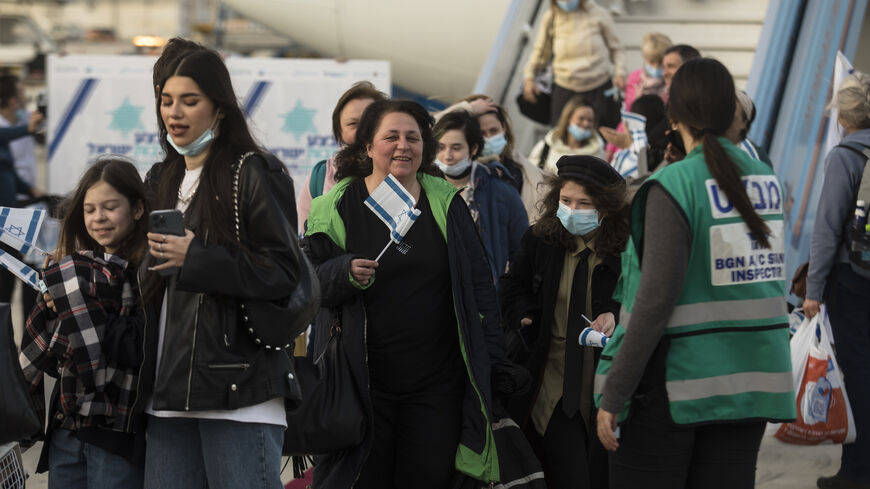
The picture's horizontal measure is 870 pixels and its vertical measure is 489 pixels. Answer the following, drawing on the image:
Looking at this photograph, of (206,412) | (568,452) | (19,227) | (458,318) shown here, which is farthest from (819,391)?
Result: (19,227)

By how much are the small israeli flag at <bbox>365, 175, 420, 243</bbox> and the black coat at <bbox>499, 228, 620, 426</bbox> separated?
682mm

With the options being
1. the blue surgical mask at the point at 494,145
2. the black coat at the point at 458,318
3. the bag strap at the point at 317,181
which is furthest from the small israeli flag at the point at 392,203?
the blue surgical mask at the point at 494,145

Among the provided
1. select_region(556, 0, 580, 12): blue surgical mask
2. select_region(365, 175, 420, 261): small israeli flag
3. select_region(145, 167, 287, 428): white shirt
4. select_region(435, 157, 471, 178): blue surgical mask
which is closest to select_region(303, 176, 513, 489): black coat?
select_region(365, 175, 420, 261): small israeli flag

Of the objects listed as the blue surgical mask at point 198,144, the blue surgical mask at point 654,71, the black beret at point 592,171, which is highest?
the blue surgical mask at point 654,71

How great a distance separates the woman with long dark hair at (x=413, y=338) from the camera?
408 cm

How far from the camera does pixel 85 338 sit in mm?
3381

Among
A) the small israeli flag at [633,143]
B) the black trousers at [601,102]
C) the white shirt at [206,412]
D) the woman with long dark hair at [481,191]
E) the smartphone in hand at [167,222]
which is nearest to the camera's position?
the smartphone in hand at [167,222]

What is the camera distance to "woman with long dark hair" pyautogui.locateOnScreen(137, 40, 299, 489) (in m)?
3.00

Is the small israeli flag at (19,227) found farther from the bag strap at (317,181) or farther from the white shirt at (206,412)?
the bag strap at (317,181)

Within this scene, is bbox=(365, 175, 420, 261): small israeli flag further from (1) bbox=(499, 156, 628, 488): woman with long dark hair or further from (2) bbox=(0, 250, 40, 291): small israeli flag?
(2) bbox=(0, 250, 40, 291): small israeli flag

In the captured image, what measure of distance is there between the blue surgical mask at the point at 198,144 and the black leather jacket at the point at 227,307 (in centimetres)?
13

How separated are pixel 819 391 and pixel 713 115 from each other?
112 inches

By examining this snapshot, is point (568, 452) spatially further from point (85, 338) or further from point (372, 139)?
point (85, 338)

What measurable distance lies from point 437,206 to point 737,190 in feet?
4.46
